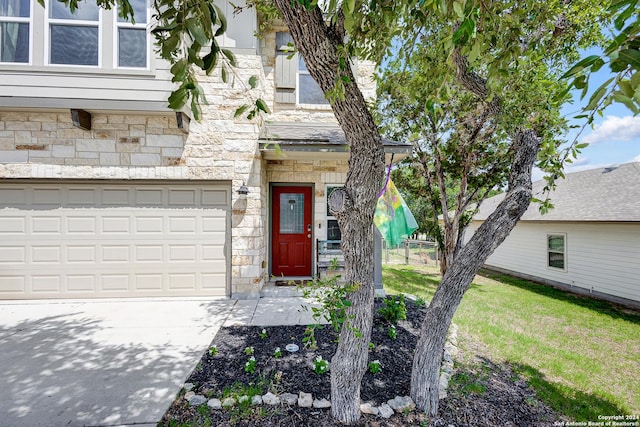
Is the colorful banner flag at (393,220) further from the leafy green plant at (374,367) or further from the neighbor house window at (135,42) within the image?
the neighbor house window at (135,42)

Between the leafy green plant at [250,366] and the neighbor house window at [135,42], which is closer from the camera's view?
the leafy green plant at [250,366]

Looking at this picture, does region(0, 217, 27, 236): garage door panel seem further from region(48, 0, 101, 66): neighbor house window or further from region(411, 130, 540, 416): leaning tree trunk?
region(411, 130, 540, 416): leaning tree trunk

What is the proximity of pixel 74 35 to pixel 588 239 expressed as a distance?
1385cm

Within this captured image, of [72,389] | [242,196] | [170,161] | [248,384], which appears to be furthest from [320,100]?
[72,389]

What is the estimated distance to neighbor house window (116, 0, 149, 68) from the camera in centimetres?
470

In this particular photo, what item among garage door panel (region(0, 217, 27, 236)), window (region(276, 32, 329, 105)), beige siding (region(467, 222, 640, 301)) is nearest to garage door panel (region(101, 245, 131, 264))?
garage door panel (region(0, 217, 27, 236))

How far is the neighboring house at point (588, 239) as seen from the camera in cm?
768

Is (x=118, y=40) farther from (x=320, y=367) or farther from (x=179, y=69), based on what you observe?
(x=320, y=367)

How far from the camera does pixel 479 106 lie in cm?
675

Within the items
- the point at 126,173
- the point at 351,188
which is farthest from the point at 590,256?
the point at 126,173

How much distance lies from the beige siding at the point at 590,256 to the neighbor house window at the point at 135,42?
1219 centimetres

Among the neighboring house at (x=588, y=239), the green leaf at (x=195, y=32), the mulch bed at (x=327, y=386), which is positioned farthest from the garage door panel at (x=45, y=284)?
the neighboring house at (x=588, y=239)

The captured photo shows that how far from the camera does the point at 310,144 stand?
5141mm

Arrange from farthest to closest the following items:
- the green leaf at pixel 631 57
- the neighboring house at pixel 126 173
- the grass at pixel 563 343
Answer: the neighboring house at pixel 126 173
the grass at pixel 563 343
the green leaf at pixel 631 57
